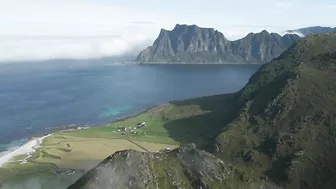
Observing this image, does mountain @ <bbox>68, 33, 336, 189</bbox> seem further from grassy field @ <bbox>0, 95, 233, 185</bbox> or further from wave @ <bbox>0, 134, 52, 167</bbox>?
wave @ <bbox>0, 134, 52, 167</bbox>

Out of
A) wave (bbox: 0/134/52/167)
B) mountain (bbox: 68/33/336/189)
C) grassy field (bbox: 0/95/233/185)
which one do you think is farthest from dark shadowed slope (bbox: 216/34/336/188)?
wave (bbox: 0/134/52/167)

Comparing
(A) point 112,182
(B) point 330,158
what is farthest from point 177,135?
(A) point 112,182

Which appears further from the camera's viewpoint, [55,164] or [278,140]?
[55,164]

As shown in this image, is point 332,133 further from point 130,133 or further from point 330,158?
point 130,133

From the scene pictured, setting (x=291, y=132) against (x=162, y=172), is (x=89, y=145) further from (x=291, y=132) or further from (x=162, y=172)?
(x=162, y=172)

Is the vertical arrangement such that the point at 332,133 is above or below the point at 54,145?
above

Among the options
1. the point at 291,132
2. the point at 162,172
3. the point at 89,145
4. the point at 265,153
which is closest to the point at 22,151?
the point at 89,145
